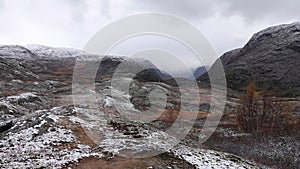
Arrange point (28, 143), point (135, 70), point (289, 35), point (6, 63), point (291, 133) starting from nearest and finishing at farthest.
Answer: point (28, 143) → point (291, 133) → point (6, 63) → point (135, 70) → point (289, 35)

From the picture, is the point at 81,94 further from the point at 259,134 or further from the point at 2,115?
the point at 259,134

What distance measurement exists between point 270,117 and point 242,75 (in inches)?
5521

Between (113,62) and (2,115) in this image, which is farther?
(113,62)

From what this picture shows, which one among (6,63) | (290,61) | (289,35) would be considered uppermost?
(289,35)

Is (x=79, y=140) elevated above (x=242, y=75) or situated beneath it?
situated beneath

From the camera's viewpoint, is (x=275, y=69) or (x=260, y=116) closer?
(x=260, y=116)

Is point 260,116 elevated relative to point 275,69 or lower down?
lower down

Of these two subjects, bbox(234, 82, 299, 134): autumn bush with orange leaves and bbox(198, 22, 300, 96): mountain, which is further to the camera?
bbox(198, 22, 300, 96): mountain

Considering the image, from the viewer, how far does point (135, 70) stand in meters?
132

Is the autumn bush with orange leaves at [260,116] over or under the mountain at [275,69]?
under

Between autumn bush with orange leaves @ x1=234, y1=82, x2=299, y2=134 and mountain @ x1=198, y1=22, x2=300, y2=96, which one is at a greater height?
mountain @ x1=198, y1=22, x2=300, y2=96

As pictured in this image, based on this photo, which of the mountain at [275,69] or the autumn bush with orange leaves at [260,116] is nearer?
the autumn bush with orange leaves at [260,116]

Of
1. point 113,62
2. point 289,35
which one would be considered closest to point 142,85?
point 113,62

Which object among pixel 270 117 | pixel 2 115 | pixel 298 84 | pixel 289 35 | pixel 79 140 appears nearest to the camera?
pixel 79 140
